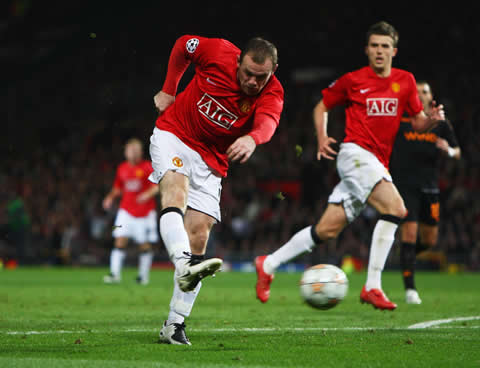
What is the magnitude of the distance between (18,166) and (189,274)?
22.2 meters

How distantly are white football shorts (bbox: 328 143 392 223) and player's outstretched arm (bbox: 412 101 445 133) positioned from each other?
0.55 metres

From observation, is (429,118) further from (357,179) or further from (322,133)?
(322,133)

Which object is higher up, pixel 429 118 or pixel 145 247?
pixel 429 118

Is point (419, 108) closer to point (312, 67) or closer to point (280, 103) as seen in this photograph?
point (280, 103)

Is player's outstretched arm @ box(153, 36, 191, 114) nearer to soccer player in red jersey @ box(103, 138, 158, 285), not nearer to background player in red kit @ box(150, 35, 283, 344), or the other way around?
background player in red kit @ box(150, 35, 283, 344)

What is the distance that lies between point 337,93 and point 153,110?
1890cm

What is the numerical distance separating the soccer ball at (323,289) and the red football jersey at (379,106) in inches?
70.1

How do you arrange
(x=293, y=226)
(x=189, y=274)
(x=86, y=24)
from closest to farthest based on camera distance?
(x=189, y=274), (x=293, y=226), (x=86, y=24)

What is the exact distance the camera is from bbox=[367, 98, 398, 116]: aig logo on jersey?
6945 mm

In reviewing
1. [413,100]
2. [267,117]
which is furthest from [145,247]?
[267,117]

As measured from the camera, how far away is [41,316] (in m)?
6.65

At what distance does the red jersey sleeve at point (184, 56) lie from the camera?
519cm

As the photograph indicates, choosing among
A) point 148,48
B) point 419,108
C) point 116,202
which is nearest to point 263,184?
point 116,202

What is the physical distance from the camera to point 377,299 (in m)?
6.28
